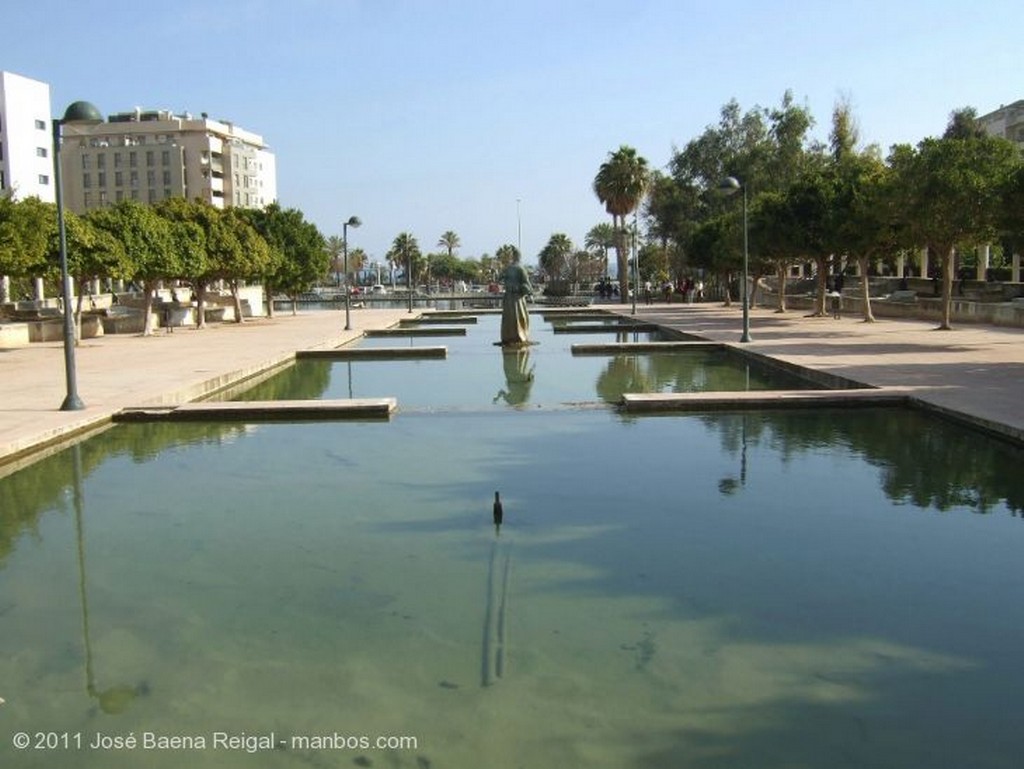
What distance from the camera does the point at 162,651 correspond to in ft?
17.8

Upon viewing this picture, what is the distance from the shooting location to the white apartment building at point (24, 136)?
77.1 metres

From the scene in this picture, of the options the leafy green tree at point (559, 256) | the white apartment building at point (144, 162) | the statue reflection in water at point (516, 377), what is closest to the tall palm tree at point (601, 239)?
the leafy green tree at point (559, 256)

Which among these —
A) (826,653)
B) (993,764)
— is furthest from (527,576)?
(993,764)

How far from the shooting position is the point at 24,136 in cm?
7956

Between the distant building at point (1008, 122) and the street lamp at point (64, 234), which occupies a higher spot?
the distant building at point (1008, 122)

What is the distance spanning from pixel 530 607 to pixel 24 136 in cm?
8610

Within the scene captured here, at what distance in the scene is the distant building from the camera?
168 feet

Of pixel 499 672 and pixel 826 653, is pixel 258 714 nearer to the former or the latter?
pixel 499 672

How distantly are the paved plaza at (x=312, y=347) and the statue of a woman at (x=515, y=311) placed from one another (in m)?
4.62

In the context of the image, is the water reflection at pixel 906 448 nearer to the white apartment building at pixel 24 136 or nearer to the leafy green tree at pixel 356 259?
the white apartment building at pixel 24 136

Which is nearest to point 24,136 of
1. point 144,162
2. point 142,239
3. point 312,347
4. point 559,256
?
point 144,162

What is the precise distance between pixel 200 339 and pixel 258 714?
26194 mm

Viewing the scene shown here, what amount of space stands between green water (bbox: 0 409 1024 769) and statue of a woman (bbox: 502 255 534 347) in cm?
1329

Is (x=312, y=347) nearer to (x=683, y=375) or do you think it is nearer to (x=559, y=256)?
(x=683, y=375)
